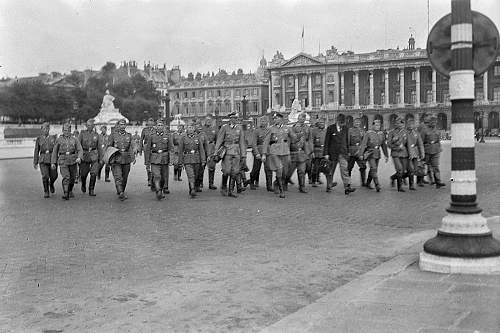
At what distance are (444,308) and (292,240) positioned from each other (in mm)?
3544

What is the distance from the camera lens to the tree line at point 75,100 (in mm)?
84438

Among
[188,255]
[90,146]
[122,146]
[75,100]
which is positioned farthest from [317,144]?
[75,100]

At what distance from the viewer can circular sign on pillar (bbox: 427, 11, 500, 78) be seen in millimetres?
5945

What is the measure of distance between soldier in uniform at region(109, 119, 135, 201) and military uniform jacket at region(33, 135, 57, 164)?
1.48 meters

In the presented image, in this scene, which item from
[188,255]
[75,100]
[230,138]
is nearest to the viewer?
[188,255]


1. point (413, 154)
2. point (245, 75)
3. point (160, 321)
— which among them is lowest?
point (160, 321)

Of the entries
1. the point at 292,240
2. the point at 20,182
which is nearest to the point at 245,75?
the point at 20,182

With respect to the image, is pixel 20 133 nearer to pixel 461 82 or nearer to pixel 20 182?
pixel 20 182

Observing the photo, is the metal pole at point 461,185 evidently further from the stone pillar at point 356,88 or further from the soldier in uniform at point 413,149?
the stone pillar at point 356,88

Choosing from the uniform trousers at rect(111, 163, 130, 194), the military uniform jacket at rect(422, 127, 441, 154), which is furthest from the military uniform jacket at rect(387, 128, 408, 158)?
the uniform trousers at rect(111, 163, 130, 194)

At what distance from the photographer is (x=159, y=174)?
1338 centimetres

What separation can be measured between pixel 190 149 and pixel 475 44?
844cm

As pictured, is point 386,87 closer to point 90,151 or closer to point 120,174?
point 90,151

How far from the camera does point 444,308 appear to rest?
15.4 feet
